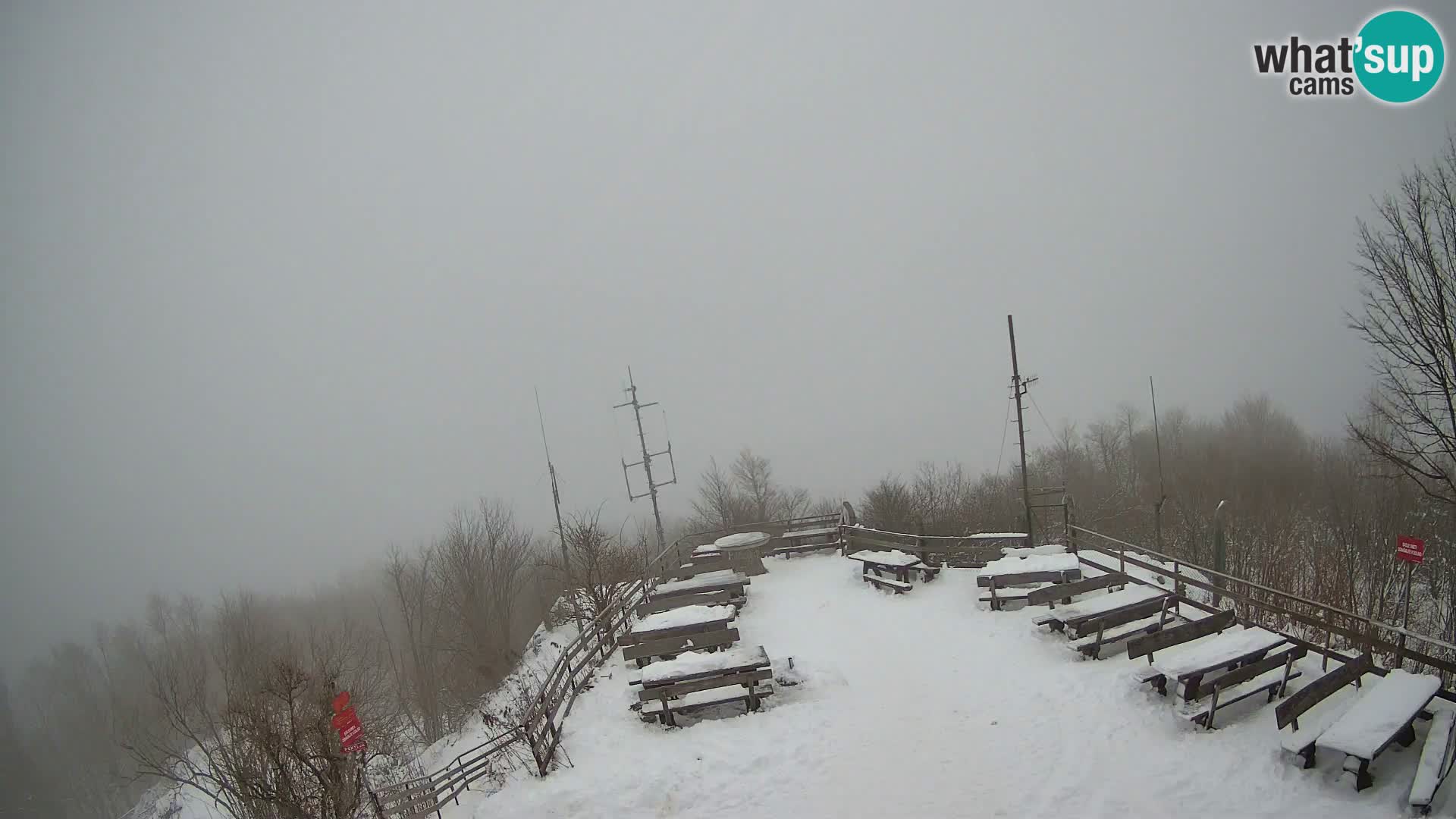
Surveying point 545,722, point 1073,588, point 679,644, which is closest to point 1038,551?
point 1073,588

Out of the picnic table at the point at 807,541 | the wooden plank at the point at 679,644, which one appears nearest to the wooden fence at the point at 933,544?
the picnic table at the point at 807,541

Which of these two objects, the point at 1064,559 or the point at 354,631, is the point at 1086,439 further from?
the point at 354,631

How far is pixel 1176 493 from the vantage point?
35750mm

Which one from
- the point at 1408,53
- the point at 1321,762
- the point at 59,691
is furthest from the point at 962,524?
the point at 59,691

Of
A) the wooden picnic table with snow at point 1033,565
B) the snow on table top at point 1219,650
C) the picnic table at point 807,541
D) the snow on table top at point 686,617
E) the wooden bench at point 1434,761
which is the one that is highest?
the wooden bench at point 1434,761

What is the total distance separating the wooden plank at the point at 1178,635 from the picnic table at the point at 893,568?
20.7 feet

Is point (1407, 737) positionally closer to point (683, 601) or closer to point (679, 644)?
point (679, 644)

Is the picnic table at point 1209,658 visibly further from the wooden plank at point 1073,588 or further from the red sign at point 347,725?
the red sign at point 347,725

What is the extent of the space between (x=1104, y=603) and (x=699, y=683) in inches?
308

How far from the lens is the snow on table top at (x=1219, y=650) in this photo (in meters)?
7.98

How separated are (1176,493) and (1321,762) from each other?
1405 inches

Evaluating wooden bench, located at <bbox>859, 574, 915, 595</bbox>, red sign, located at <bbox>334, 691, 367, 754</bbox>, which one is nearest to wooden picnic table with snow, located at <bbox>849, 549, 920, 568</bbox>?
wooden bench, located at <bbox>859, 574, 915, 595</bbox>

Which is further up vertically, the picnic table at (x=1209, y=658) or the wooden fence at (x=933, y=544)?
the picnic table at (x=1209, y=658)

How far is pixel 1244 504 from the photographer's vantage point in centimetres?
3134
